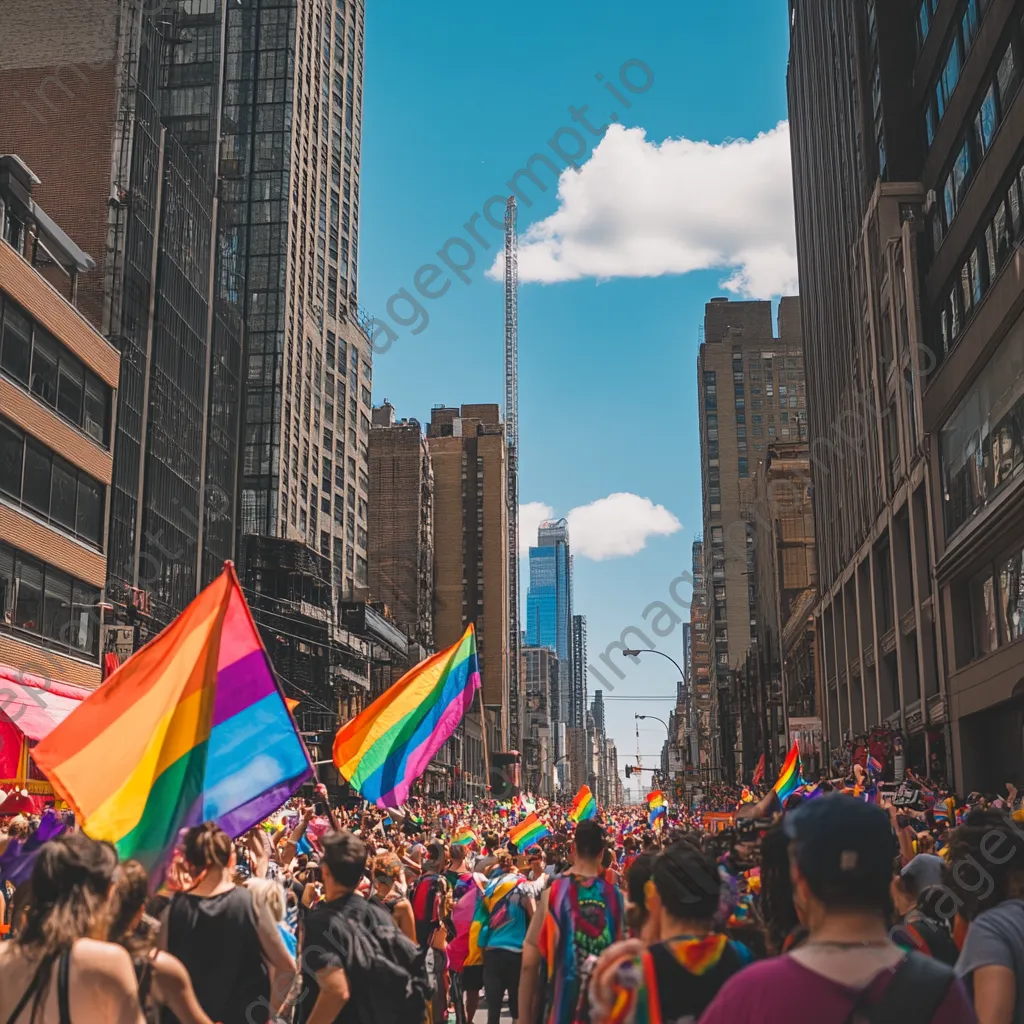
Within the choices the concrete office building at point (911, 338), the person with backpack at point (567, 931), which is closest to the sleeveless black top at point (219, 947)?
the person with backpack at point (567, 931)

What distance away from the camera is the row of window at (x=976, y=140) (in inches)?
1070

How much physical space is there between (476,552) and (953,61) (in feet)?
500

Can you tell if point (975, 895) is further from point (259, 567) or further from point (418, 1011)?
point (259, 567)

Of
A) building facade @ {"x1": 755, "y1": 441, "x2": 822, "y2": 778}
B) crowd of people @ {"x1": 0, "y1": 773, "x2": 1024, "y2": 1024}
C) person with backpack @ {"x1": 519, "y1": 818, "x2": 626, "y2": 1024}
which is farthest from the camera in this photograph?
building facade @ {"x1": 755, "y1": 441, "x2": 822, "y2": 778}

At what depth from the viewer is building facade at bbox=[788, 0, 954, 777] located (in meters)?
33.1

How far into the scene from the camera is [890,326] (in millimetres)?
41562

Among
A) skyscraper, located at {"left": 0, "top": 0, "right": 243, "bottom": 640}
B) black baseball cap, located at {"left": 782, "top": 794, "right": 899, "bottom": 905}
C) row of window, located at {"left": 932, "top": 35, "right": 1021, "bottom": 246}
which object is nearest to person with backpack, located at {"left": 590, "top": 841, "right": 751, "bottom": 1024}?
black baseball cap, located at {"left": 782, "top": 794, "right": 899, "bottom": 905}

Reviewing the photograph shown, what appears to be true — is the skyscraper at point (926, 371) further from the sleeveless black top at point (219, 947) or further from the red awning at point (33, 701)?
the sleeveless black top at point (219, 947)

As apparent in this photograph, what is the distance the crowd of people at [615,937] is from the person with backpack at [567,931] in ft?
0.04

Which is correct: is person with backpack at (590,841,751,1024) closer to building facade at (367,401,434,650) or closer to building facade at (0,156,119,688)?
building facade at (0,156,119,688)

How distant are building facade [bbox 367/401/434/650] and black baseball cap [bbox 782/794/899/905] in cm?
12139

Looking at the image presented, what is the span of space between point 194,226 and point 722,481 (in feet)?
392

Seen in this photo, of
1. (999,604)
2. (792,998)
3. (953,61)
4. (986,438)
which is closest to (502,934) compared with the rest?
(792,998)

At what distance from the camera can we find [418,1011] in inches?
265
